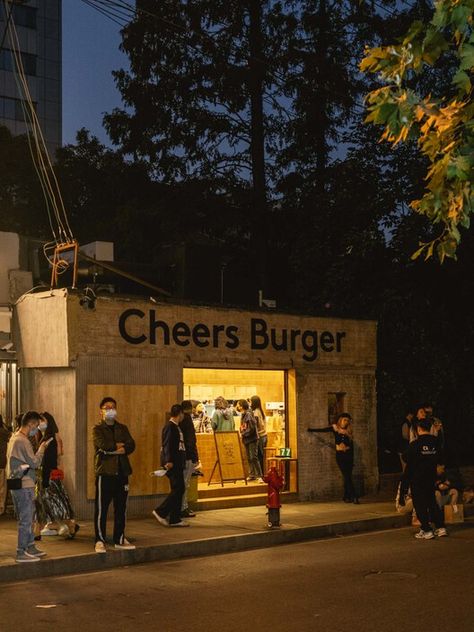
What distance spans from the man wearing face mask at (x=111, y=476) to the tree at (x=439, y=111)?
679 cm

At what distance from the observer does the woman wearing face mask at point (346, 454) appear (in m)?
17.9

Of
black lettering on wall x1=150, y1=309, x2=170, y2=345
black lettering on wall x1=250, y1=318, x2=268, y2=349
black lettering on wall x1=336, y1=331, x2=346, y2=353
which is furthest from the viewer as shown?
black lettering on wall x1=336, y1=331, x2=346, y2=353

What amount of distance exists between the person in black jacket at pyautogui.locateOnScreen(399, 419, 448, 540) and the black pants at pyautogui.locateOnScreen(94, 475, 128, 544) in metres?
4.31

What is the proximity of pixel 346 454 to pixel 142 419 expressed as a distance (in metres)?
4.16

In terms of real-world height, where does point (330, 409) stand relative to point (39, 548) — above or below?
above

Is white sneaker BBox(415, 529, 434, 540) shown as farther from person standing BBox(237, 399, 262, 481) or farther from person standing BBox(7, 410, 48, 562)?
person standing BBox(7, 410, 48, 562)

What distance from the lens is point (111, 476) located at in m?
12.5

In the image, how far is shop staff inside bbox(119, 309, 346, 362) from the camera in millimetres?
16391

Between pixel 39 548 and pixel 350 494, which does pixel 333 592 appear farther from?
pixel 350 494

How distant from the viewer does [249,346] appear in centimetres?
1811

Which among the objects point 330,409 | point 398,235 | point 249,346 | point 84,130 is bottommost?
point 330,409

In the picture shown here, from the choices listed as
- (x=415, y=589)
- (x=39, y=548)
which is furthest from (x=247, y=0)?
(x=415, y=589)

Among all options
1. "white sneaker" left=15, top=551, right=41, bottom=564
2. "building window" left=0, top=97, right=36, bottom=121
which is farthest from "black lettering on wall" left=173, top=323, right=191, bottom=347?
"building window" left=0, top=97, right=36, bottom=121

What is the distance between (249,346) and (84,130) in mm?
21200
